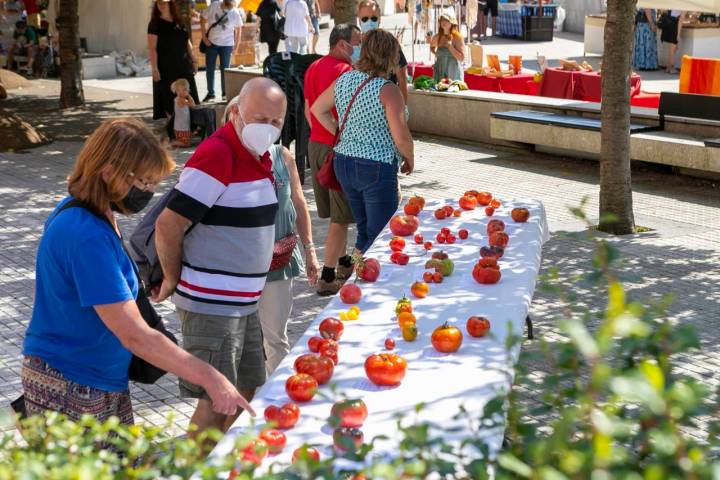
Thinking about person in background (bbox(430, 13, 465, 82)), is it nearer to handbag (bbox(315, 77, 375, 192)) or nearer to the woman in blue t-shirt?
handbag (bbox(315, 77, 375, 192))

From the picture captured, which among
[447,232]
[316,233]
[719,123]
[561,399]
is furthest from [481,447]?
[719,123]

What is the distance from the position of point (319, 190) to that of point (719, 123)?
6.28m

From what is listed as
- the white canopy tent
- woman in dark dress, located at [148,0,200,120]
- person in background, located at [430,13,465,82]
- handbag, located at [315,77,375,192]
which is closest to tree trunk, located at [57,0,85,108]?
woman in dark dress, located at [148,0,200,120]

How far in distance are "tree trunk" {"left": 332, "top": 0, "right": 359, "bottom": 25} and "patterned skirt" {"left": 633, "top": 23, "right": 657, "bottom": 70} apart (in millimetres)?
12963

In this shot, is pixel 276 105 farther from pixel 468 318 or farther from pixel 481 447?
pixel 481 447

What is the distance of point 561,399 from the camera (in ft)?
7.68

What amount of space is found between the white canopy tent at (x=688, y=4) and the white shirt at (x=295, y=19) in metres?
9.43

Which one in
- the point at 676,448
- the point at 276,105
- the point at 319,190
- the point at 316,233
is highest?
the point at 276,105

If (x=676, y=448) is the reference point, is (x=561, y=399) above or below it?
below

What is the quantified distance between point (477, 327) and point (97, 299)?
1.75 metres

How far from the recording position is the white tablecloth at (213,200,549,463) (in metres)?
3.69

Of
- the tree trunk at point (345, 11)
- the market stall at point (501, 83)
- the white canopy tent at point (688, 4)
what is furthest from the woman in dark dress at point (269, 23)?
the white canopy tent at point (688, 4)

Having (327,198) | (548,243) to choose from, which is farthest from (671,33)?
(327,198)

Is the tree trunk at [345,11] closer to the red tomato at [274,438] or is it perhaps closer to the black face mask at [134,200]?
the black face mask at [134,200]
